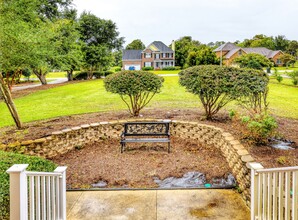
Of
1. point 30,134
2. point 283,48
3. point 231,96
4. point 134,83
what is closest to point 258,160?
point 231,96

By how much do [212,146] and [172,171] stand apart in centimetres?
189

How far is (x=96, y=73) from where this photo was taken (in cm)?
3369

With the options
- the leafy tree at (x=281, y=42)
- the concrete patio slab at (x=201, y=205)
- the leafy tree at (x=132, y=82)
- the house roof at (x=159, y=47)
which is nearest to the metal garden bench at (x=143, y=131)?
the leafy tree at (x=132, y=82)

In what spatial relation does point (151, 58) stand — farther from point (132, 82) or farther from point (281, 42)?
point (132, 82)

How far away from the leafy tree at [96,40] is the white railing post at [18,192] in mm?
29728

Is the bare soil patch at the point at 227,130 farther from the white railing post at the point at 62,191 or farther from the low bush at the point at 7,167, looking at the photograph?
the white railing post at the point at 62,191

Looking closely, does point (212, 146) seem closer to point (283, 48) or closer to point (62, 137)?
point (62, 137)

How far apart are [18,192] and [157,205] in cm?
236

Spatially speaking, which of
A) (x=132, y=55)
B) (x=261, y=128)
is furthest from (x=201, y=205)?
→ (x=132, y=55)

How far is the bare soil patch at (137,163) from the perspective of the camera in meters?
5.84

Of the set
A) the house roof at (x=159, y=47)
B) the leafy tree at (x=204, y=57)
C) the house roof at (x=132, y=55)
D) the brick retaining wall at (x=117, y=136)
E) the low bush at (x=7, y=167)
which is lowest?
the brick retaining wall at (x=117, y=136)

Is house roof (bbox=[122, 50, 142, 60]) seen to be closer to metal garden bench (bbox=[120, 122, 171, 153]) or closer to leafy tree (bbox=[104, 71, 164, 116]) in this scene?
leafy tree (bbox=[104, 71, 164, 116])

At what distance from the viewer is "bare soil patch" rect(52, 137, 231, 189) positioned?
5.84m

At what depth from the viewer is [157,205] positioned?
14.4 ft
